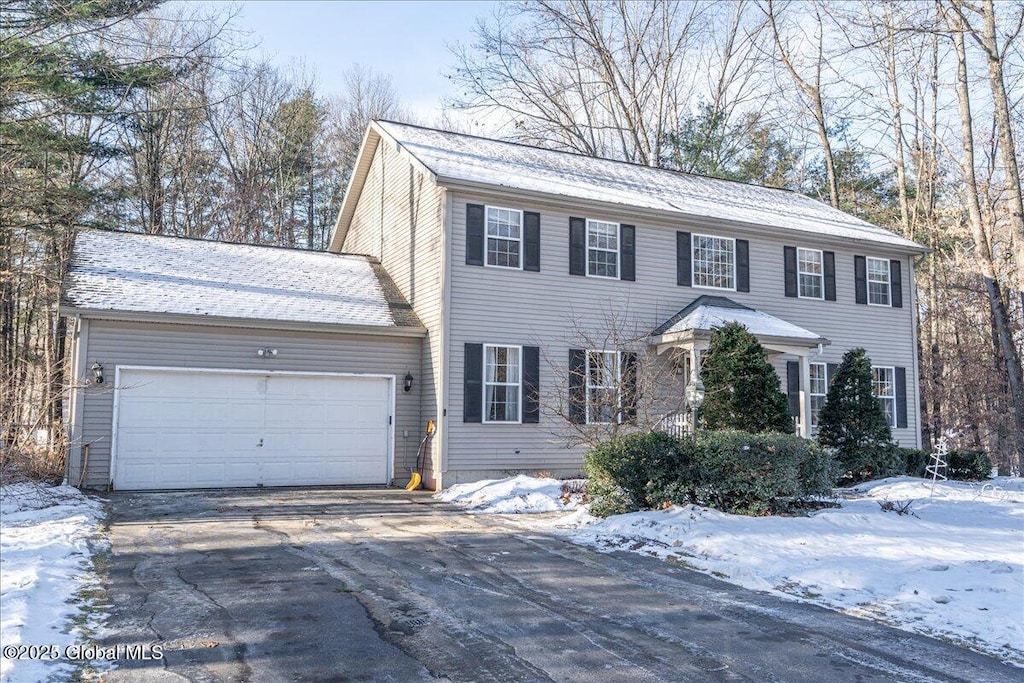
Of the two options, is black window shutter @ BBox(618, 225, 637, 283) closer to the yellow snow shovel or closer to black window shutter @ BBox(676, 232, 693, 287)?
black window shutter @ BBox(676, 232, 693, 287)

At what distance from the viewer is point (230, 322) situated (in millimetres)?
13484

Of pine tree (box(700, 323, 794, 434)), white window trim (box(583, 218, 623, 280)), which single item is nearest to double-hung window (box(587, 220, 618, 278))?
white window trim (box(583, 218, 623, 280))

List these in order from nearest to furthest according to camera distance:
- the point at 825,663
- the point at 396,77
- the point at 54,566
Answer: the point at 825,663
the point at 54,566
the point at 396,77

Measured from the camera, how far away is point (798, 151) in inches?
1220

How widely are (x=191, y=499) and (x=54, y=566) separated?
516cm

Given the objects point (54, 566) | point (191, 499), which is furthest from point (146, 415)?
point (54, 566)

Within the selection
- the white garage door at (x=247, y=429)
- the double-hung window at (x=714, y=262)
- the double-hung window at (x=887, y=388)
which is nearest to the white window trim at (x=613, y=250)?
the double-hung window at (x=714, y=262)

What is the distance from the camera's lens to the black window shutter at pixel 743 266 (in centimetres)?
1717

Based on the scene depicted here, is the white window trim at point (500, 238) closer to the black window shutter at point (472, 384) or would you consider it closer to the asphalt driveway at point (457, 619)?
the black window shutter at point (472, 384)

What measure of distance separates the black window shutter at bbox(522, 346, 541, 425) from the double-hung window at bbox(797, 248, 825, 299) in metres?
6.93

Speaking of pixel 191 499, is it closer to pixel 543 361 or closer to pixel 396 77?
pixel 543 361

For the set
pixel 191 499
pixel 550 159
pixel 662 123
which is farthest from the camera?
pixel 662 123

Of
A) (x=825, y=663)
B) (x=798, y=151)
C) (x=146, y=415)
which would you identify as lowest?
(x=825, y=663)

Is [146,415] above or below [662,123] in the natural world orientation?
below
